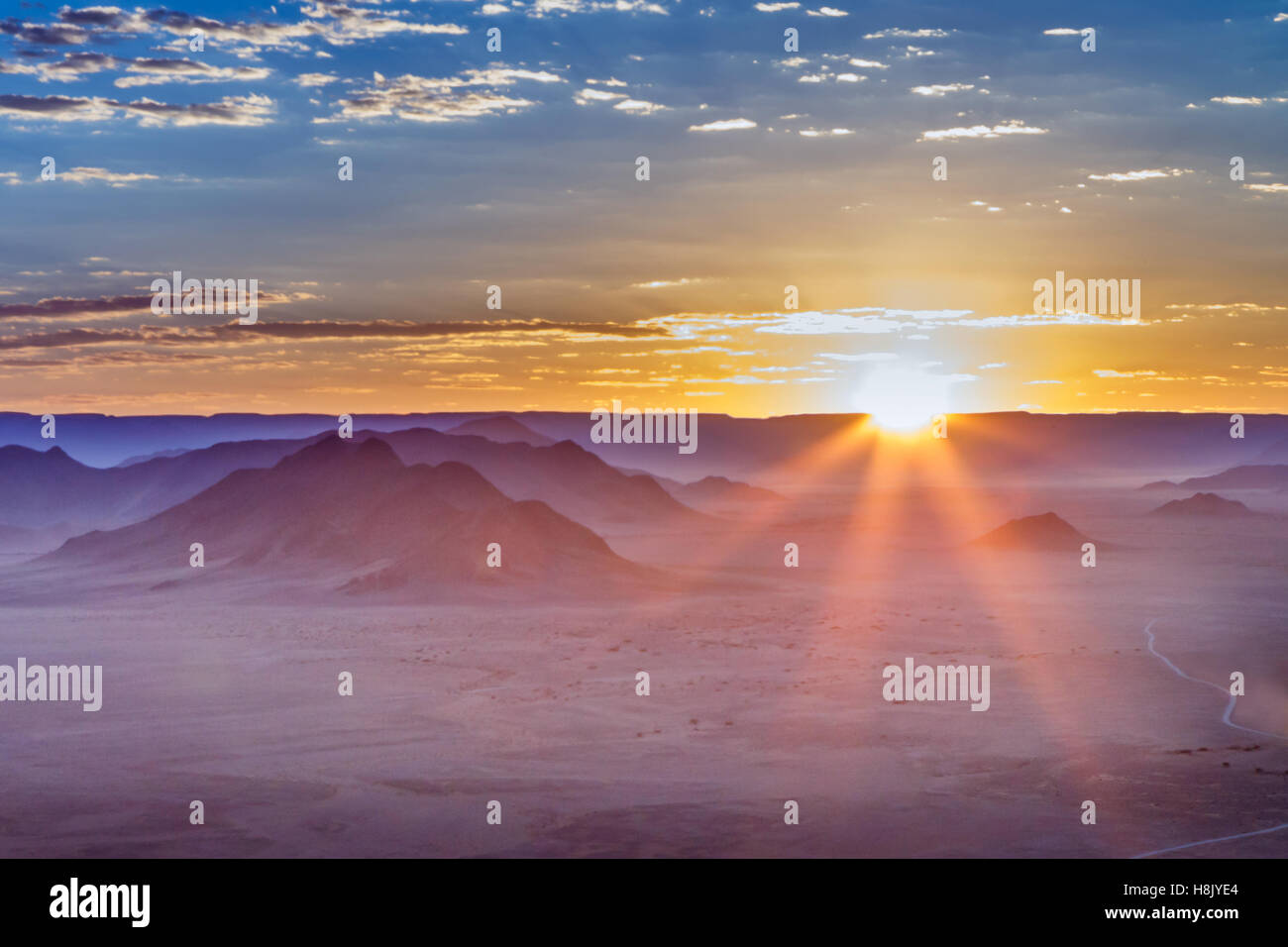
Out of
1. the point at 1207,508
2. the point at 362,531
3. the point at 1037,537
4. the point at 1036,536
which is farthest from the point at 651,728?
the point at 1207,508

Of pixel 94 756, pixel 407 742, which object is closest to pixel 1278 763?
pixel 407 742

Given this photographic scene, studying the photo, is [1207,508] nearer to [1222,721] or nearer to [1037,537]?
[1037,537]

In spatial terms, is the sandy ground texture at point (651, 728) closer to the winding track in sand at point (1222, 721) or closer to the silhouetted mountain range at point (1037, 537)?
the winding track in sand at point (1222, 721)

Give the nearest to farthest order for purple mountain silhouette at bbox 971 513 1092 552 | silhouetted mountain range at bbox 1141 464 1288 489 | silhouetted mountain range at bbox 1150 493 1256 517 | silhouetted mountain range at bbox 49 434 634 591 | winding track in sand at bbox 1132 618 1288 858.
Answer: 1. winding track in sand at bbox 1132 618 1288 858
2. silhouetted mountain range at bbox 49 434 634 591
3. purple mountain silhouette at bbox 971 513 1092 552
4. silhouetted mountain range at bbox 1150 493 1256 517
5. silhouetted mountain range at bbox 1141 464 1288 489

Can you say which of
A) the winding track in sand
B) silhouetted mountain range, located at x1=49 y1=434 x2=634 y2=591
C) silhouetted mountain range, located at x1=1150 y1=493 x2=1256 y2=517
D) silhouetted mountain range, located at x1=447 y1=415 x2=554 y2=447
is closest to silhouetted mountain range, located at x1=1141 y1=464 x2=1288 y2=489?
silhouetted mountain range, located at x1=1150 y1=493 x2=1256 y2=517

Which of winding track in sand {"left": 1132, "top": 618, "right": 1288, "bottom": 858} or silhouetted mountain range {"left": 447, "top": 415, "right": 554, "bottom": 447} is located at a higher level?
silhouetted mountain range {"left": 447, "top": 415, "right": 554, "bottom": 447}

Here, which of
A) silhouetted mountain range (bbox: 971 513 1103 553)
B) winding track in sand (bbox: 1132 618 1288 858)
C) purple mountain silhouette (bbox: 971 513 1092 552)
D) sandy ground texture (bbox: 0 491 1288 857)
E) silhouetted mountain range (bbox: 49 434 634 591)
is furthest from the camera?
purple mountain silhouette (bbox: 971 513 1092 552)

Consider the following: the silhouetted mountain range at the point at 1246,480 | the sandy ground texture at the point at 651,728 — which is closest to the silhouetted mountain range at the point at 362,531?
the sandy ground texture at the point at 651,728

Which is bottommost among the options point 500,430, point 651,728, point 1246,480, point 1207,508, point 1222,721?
point 1222,721

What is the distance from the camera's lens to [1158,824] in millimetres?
19516

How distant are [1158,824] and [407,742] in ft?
50.1

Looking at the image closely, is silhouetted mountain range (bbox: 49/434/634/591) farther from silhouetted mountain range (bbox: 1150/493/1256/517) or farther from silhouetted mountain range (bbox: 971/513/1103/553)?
silhouetted mountain range (bbox: 1150/493/1256/517)

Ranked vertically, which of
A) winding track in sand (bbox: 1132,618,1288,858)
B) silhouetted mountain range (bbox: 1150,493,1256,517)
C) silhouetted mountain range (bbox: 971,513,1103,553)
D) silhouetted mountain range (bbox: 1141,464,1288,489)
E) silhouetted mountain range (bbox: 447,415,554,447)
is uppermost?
silhouetted mountain range (bbox: 447,415,554,447)

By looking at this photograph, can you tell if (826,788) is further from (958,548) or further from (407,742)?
(958,548)
